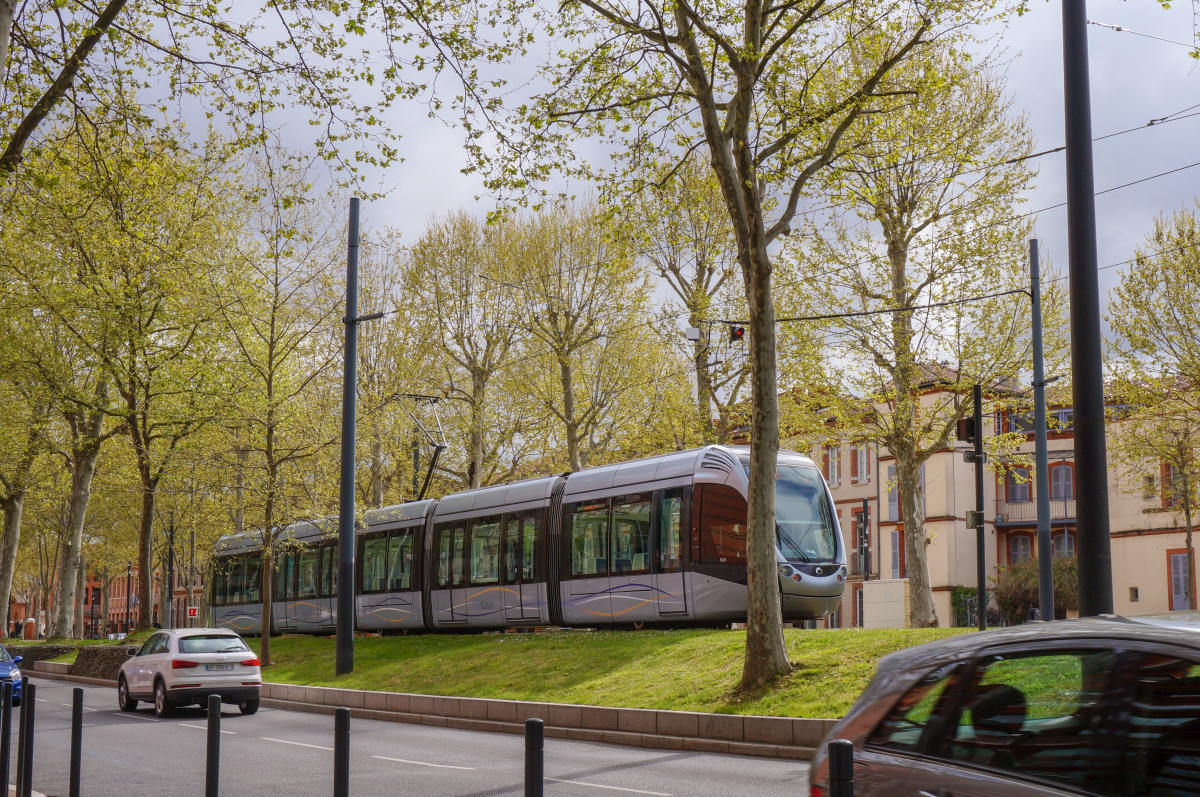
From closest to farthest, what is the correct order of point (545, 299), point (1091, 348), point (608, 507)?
point (1091, 348), point (608, 507), point (545, 299)

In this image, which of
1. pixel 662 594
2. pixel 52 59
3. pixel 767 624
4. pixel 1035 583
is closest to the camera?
pixel 52 59

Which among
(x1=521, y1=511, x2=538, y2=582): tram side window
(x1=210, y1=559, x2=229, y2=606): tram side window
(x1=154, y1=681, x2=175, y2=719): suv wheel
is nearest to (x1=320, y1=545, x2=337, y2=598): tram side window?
(x1=210, y1=559, x2=229, y2=606): tram side window

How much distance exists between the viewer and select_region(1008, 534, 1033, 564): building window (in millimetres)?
49938

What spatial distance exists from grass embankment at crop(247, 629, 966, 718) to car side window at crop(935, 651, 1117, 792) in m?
8.96

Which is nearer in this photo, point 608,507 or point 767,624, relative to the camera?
point 767,624

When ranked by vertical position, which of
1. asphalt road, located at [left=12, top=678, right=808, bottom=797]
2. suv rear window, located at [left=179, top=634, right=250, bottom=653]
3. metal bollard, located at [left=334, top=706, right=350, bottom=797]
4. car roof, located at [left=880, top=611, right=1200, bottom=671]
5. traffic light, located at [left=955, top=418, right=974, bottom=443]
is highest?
traffic light, located at [left=955, top=418, right=974, bottom=443]

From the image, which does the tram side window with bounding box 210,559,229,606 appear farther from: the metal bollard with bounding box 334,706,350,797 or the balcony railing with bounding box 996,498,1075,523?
the metal bollard with bounding box 334,706,350,797

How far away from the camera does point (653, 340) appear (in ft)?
114

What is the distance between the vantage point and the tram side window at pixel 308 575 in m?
32.8

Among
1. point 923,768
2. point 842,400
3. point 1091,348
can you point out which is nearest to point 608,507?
point 842,400

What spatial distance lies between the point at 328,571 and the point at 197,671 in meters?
14.3

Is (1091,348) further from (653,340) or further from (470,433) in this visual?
(470,433)

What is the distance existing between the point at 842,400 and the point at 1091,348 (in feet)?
64.0

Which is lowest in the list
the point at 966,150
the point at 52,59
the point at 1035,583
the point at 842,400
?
the point at 1035,583
